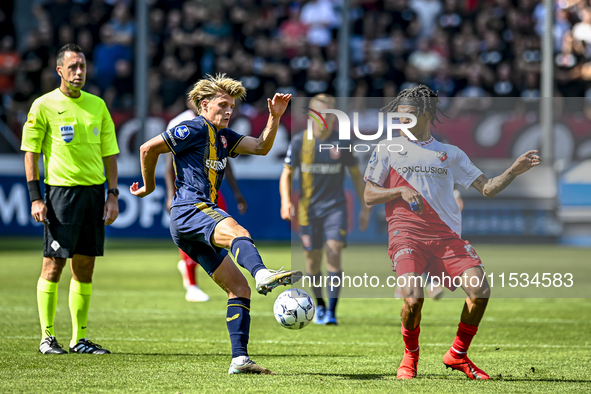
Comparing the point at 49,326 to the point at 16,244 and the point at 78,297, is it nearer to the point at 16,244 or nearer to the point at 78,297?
the point at 78,297

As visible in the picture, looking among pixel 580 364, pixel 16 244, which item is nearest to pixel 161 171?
pixel 16 244

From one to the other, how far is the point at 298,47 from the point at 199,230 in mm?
15238

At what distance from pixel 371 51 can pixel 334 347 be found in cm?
1377

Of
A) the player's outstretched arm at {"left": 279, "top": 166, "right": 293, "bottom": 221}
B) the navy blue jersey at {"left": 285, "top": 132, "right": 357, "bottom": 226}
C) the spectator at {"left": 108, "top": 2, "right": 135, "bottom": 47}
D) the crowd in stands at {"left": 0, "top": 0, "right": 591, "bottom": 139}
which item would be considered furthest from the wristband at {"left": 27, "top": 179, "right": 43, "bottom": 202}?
the spectator at {"left": 108, "top": 2, "right": 135, "bottom": 47}

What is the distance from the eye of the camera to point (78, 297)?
6.68 metres

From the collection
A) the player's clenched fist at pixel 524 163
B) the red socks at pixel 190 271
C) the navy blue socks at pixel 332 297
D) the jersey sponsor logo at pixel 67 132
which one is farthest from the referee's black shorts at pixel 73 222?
the red socks at pixel 190 271

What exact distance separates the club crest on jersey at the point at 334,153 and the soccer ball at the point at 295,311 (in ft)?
11.6

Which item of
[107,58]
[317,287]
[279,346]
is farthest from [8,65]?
[279,346]

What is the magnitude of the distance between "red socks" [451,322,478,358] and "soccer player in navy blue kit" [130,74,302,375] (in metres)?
1.24

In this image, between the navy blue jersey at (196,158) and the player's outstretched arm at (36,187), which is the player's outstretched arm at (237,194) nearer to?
the player's outstretched arm at (36,187)

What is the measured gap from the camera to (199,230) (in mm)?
5438

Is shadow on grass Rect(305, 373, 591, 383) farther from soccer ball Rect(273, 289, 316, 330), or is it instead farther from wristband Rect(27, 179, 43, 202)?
wristband Rect(27, 179, 43, 202)

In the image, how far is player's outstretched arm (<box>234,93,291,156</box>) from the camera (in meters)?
5.70

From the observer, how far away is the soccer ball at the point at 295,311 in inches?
211
